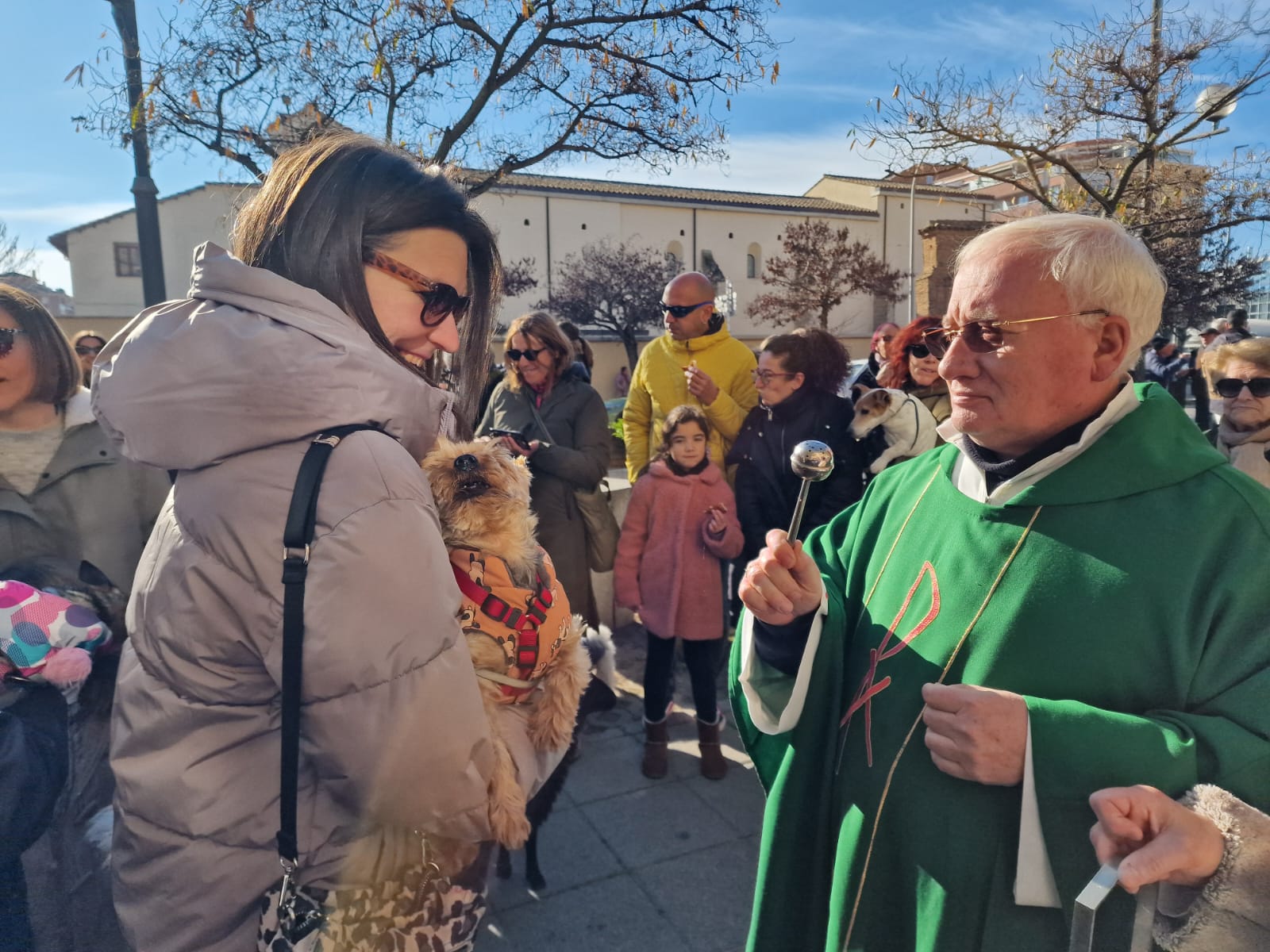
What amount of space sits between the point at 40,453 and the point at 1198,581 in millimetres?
3134

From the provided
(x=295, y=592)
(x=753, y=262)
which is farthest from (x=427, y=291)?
(x=753, y=262)

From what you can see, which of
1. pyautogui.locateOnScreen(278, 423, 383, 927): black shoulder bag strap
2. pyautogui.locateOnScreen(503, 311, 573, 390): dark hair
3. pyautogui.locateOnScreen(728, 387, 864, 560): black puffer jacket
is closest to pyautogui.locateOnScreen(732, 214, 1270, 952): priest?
pyautogui.locateOnScreen(278, 423, 383, 927): black shoulder bag strap

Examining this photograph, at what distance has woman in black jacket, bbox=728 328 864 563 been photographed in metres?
4.14

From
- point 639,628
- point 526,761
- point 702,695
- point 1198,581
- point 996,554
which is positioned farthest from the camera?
point 639,628

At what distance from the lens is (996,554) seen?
158 cm

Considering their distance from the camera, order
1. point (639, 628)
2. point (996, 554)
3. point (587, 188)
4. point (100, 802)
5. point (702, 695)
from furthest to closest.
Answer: point (587, 188)
point (639, 628)
point (702, 695)
point (100, 802)
point (996, 554)

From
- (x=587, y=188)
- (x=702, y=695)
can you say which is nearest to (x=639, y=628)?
(x=702, y=695)

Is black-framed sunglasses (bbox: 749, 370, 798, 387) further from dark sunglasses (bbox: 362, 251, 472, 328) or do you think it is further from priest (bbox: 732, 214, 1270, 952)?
dark sunglasses (bbox: 362, 251, 472, 328)

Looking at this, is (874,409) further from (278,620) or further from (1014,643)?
(278,620)

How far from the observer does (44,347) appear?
254cm

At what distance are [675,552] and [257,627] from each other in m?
3.04

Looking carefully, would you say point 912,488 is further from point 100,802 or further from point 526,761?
point 100,802

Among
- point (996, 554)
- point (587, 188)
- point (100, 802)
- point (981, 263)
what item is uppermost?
point (587, 188)

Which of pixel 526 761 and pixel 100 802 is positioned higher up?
pixel 526 761
